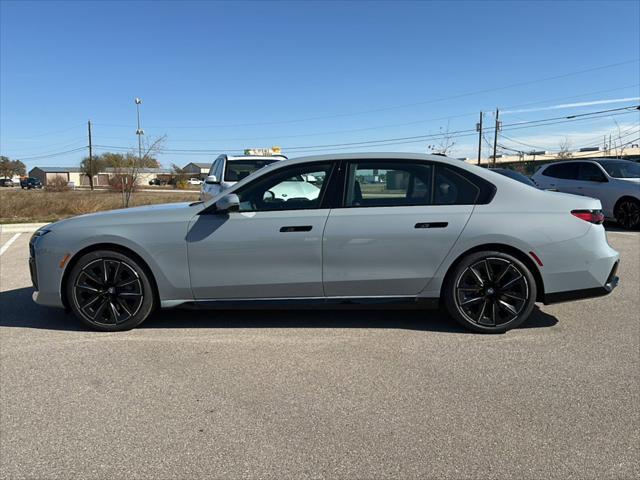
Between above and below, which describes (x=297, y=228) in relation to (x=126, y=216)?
below

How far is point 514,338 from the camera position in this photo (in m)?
4.20

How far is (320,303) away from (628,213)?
9.78 m

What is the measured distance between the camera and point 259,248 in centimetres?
420

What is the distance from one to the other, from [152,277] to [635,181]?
1096 centimetres

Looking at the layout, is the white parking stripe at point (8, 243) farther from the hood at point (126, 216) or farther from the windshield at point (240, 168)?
the hood at point (126, 216)

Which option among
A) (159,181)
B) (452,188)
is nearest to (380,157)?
(452,188)

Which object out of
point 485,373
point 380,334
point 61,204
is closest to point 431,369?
point 485,373

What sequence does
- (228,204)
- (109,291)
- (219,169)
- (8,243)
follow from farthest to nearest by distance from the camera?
(219,169) < (8,243) < (109,291) < (228,204)

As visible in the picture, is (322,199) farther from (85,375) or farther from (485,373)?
(85,375)

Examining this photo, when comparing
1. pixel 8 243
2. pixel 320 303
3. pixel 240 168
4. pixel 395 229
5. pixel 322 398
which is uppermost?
pixel 240 168

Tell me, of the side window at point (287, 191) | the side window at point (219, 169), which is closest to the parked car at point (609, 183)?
the side window at point (219, 169)

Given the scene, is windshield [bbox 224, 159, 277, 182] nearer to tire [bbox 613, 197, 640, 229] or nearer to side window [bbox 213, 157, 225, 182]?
side window [bbox 213, 157, 225, 182]

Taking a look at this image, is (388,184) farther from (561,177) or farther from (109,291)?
(561,177)

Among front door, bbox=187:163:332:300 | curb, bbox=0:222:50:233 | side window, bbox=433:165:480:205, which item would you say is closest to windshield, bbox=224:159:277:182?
curb, bbox=0:222:50:233
